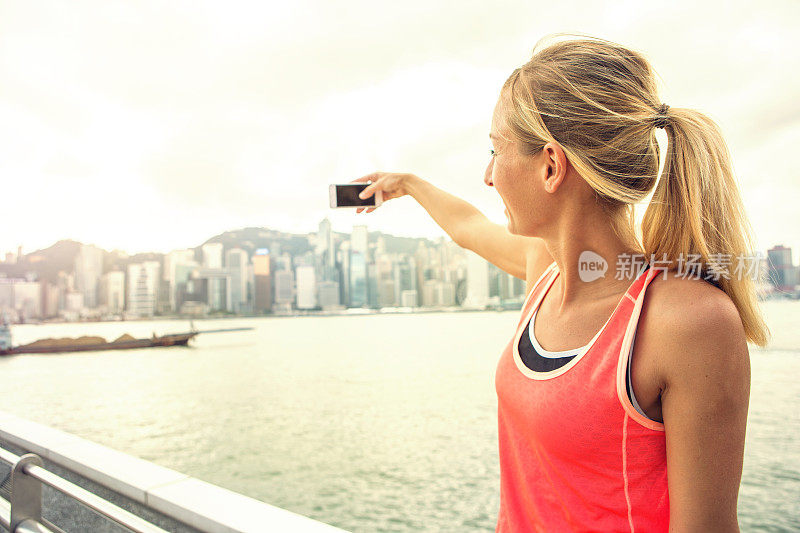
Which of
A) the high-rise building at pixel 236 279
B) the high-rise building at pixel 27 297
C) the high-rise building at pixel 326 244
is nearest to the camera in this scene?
the high-rise building at pixel 27 297

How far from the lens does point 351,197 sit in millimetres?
1527

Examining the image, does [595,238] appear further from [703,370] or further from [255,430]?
[255,430]

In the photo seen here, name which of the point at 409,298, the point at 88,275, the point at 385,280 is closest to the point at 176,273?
the point at 88,275

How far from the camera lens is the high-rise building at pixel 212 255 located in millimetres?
74625

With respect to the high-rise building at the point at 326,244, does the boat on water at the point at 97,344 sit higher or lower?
lower

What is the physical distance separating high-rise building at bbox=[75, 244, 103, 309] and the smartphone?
259 feet

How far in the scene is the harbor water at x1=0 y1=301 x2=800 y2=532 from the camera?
15141mm

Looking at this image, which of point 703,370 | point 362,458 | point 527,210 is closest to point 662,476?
point 703,370

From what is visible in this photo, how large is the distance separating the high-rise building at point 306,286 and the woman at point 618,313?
7157 cm

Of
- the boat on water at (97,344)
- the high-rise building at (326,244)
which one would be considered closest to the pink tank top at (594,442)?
the boat on water at (97,344)

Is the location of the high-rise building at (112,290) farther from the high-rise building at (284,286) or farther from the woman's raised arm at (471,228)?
the woman's raised arm at (471,228)

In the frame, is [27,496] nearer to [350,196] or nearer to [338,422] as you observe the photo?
[350,196]

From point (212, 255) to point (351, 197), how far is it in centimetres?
7914

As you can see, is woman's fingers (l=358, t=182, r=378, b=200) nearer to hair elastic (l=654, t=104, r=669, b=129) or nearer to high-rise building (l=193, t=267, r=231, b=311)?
hair elastic (l=654, t=104, r=669, b=129)
